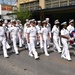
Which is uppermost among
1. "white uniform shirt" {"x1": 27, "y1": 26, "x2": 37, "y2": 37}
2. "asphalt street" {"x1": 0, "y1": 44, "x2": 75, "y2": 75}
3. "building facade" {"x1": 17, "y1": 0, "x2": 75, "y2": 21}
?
"building facade" {"x1": 17, "y1": 0, "x2": 75, "y2": 21}

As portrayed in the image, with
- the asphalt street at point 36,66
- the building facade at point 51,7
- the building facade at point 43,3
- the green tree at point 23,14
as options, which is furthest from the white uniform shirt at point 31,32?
the green tree at point 23,14

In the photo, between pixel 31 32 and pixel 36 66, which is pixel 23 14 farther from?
pixel 36 66

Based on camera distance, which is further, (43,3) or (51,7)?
(43,3)

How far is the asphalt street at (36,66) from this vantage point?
32.1 ft

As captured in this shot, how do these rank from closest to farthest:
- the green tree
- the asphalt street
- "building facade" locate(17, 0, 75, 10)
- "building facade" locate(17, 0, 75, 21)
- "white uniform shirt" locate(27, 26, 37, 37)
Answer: the asphalt street, "white uniform shirt" locate(27, 26, 37, 37), "building facade" locate(17, 0, 75, 21), "building facade" locate(17, 0, 75, 10), the green tree

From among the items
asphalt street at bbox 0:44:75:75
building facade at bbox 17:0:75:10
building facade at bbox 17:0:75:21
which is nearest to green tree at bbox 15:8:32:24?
building facade at bbox 17:0:75:21

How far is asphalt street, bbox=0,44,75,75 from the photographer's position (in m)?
9.80

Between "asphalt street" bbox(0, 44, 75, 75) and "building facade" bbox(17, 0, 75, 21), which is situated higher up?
"building facade" bbox(17, 0, 75, 21)

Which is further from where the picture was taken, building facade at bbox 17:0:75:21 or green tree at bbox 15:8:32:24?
green tree at bbox 15:8:32:24

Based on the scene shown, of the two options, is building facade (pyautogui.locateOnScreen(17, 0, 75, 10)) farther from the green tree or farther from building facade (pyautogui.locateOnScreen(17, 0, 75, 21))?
the green tree

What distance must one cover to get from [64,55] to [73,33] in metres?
1.31

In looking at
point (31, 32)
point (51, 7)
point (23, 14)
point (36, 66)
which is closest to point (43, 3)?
point (51, 7)

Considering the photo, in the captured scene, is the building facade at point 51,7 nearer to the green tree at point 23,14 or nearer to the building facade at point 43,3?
the building facade at point 43,3

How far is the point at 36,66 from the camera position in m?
11.0
